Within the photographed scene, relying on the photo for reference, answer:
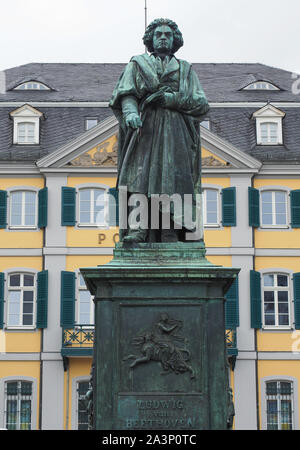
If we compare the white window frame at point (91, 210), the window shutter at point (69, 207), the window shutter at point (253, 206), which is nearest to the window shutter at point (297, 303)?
the window shutter at point (253, 206)

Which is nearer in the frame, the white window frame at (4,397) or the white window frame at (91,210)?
the white window frame at (4,397)

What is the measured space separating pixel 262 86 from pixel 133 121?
2568cm

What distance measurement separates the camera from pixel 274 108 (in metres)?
30.4

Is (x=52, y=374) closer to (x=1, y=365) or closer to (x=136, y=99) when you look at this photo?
(x=1, y=365)

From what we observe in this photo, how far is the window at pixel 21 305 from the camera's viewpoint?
28.0 metres

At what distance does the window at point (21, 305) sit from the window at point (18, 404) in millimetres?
1807

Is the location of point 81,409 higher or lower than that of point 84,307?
lower

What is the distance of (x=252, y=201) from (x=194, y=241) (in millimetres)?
20869

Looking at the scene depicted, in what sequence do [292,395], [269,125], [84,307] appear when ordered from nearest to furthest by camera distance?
[292,395]
[84,307]
[269,125]

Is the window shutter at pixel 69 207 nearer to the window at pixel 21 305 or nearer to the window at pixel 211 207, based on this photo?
the window at pixel 21 305

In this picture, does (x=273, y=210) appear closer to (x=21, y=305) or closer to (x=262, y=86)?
(x=262, y=86)

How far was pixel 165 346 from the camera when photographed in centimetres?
712

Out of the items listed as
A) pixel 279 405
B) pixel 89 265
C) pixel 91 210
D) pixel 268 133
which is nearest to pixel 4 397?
pixel 89 265

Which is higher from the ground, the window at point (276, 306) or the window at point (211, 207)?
the window at point (211, 207)
